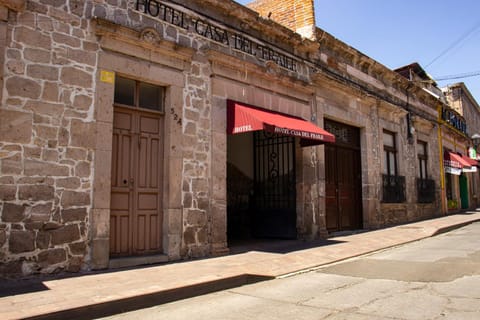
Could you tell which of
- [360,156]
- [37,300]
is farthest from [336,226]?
[37,300]

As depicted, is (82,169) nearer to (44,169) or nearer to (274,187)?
(44,169)

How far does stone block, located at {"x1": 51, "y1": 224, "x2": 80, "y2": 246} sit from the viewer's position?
18.5ft

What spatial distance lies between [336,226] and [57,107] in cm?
817

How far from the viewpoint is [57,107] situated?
19.2 ft

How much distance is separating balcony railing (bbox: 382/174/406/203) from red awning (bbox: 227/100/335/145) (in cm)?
575

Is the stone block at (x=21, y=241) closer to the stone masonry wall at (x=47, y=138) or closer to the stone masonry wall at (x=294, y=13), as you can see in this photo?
the stone masonry wall at (x=47, y=138)

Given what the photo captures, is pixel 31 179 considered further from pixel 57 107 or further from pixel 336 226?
pixel 336 226

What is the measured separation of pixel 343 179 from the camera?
1205 centimetres

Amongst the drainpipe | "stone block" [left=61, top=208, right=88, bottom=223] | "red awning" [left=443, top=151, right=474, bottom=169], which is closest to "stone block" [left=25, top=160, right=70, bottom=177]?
"stone block" [left=61, top=208, right=88, bottom=223]

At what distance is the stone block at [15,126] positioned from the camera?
5.33 metres

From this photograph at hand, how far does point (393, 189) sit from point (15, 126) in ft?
40.1

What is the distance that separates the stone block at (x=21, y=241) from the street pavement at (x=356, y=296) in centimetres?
195

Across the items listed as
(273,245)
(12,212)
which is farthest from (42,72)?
(273,245)

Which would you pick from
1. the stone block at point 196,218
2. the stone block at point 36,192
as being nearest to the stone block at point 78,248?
the stone block at point 36,192
